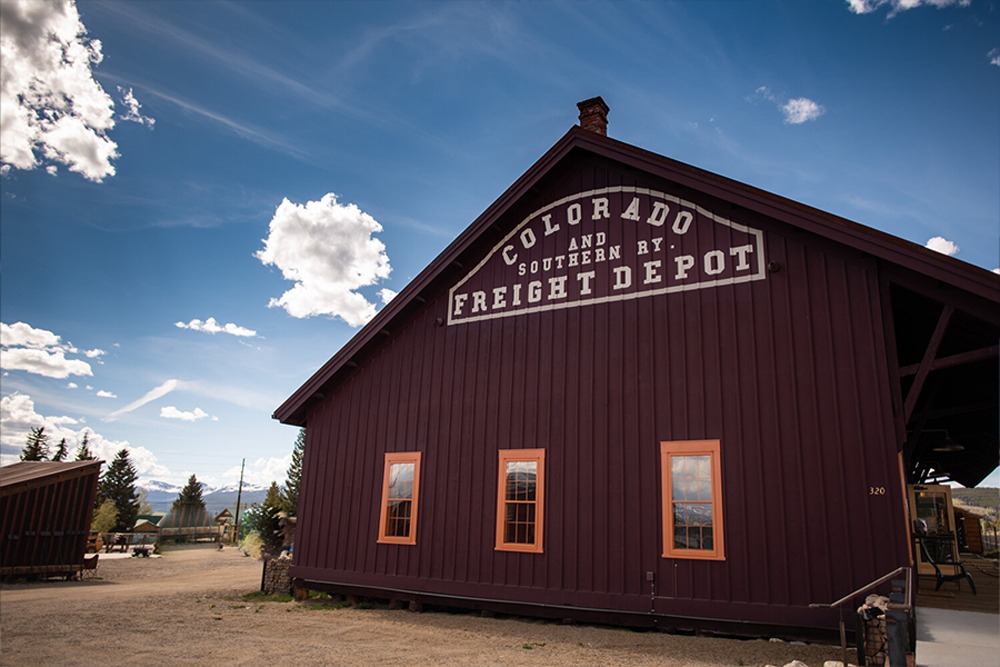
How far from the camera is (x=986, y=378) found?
12.4m

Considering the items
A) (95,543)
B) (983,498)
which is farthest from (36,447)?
(983,498)

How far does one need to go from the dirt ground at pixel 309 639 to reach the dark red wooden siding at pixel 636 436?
68 centimetres

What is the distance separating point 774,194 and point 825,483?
450 centimetres

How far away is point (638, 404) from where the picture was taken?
1138 centimetres

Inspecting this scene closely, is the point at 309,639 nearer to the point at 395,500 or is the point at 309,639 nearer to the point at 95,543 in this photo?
the point at 395,500

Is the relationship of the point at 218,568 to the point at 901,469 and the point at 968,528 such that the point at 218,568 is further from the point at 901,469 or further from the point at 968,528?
the point at 968,528

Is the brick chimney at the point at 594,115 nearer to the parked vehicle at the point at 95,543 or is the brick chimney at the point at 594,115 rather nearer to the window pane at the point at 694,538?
the window pane at the point at 694,538

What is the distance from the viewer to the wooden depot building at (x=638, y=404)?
9602 millimetres

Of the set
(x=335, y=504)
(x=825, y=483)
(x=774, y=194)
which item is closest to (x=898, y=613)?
(x=825, y=483)

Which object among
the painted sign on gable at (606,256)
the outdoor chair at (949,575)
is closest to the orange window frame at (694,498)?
the painted sign on gable at (606,256)

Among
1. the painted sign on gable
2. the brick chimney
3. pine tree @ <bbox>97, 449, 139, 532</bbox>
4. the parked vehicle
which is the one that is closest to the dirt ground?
the painted sign on gable

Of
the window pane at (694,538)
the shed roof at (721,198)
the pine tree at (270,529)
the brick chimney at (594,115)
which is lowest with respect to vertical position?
the pine tree at (270,529)

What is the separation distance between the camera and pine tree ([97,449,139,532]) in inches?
2418

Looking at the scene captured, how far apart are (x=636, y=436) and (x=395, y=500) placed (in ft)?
17.6
